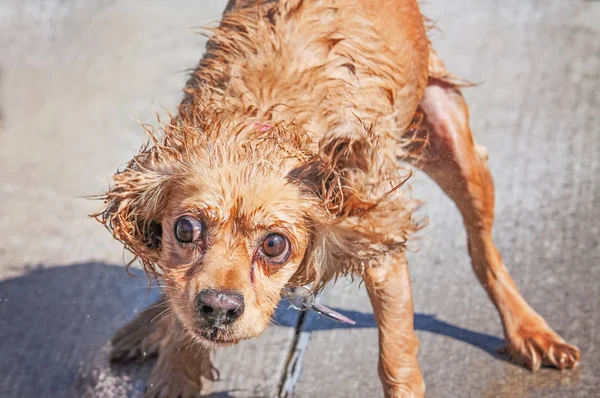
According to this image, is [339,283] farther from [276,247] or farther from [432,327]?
[276,247]

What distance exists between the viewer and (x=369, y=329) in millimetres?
4922

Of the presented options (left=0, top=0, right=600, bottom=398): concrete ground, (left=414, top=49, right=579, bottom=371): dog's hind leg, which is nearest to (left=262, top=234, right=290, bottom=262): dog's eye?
(left=0, top=0, right=600, bottom=398): concrete ground

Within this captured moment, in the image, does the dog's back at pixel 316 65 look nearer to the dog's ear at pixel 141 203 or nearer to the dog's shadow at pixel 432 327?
the dog's ear at pixel 141 203

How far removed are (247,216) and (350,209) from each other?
1.42 ft

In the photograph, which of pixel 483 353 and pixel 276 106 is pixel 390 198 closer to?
pixel 276 106

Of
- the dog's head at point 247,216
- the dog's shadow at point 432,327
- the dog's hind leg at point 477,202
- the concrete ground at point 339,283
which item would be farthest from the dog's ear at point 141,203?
the dog's hind leg at point 477,202

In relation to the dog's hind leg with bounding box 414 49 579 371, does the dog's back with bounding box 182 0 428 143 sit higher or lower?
higher

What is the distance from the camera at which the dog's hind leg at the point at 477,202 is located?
15.1ft

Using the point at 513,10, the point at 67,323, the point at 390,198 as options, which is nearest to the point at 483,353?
the point at 390,198

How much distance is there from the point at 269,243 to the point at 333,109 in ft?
2.42

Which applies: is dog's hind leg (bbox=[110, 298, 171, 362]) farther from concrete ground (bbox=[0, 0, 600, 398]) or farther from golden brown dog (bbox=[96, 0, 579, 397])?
golden brown dog (bbox=[96, 0, 579, 397])

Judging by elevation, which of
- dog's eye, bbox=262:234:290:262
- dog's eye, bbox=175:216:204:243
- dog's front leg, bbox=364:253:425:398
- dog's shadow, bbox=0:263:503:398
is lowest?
dog's shadow, bbox=0:263:503:398

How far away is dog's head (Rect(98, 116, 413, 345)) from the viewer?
3438 mm

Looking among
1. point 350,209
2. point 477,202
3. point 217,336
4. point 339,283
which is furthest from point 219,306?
point 339,283
